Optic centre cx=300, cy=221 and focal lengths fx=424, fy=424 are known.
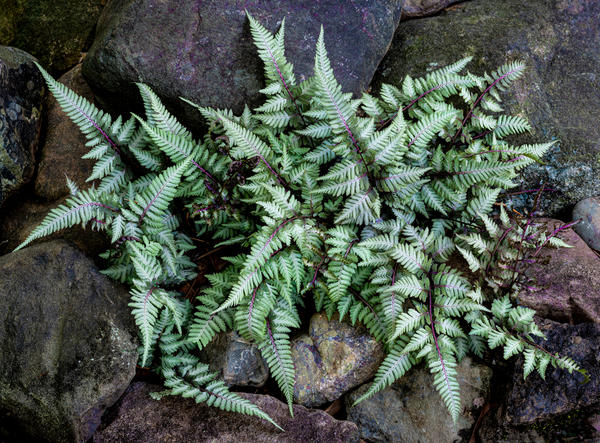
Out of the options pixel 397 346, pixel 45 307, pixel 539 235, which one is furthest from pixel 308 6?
pixel 45 307

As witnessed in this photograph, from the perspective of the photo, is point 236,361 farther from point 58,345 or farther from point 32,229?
point 32,229

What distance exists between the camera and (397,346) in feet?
11.6

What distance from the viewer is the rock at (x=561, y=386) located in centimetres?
325

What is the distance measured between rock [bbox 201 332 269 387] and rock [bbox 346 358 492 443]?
0.86 metres

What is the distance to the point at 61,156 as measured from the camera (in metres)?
4.36

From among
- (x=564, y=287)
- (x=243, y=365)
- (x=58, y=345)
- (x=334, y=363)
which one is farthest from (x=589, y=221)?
(x=58, y=345)

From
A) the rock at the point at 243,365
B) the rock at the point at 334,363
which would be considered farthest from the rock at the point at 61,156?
the rock at the point at 334,363

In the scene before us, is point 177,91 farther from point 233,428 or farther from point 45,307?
point 233,428

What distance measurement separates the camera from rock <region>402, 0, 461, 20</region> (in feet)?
15.9

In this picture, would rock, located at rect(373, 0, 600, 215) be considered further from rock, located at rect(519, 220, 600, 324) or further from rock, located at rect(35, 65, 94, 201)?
rock, located at rect(35, 65, 94, 201)

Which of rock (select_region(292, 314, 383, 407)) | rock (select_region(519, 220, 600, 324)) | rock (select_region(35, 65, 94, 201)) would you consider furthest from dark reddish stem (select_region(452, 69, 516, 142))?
rock (select_region(35, 65, 94, 201))

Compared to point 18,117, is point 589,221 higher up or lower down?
lower down

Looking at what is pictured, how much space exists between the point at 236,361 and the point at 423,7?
14.3 feet

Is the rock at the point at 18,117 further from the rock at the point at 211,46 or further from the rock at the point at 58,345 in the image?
the rock at the point at 58,345
